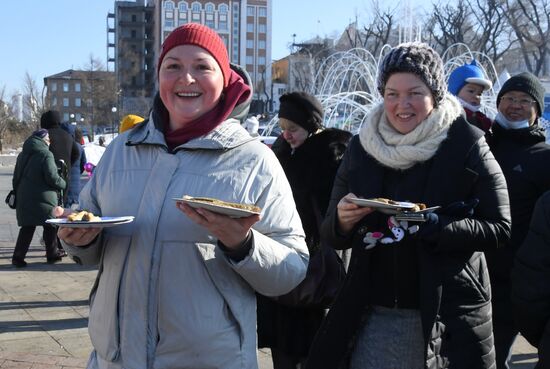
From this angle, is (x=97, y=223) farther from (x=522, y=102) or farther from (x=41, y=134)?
(x=41, y=134)

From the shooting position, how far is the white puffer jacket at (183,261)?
209 centimetres

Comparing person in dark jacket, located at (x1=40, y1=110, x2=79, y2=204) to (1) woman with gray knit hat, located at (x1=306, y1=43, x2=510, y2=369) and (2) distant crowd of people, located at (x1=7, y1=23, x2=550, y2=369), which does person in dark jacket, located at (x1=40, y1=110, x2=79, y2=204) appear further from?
(1) woman with gray knit hat, located at (x1=306, y1=43, x2=510, y2=369)

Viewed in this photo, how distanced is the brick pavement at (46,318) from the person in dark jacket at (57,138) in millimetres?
1533

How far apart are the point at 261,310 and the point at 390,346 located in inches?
57.0

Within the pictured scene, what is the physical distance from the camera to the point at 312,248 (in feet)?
13.0

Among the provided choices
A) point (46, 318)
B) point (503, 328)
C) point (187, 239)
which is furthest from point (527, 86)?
point (46, 318)

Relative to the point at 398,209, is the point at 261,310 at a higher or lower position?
lower

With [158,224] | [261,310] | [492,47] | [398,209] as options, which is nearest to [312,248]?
[261,310]

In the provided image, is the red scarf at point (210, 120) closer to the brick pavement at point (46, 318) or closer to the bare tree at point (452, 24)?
the brick pavement at point (46, 318)

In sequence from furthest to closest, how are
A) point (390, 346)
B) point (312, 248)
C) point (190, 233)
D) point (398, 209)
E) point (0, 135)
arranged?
point (0, 135) → point (312, 248) → point (390, 346) → point (398, 209) → point (190, 233)

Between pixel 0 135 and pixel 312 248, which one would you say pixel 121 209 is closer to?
pixel 312 248

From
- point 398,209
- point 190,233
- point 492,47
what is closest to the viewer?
point 190,233

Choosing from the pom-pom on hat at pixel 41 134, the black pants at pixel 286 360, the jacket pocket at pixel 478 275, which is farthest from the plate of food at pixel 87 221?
the pom-pom on hat at pixel 41 134

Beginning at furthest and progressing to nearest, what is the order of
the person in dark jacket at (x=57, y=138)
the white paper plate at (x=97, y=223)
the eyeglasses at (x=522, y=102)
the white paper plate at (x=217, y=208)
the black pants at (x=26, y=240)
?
the person in dark jacket at (x=57, y=138), the black pants at (x=26, y=240), the eyeglasses at (x=522, y=102), the white paper plate at (x=97, y=223), the white paper plate at (x=217, y=208)
